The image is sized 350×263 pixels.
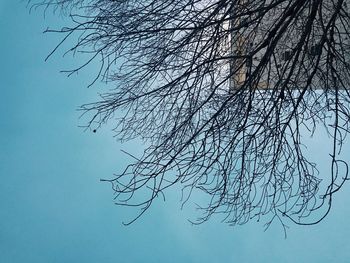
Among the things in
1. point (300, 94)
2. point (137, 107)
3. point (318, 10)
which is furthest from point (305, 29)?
point (137, 107)

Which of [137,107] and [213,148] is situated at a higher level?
A: [137,107]

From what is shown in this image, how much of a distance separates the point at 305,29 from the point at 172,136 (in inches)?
46.2

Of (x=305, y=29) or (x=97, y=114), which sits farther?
(x=97, y=114)

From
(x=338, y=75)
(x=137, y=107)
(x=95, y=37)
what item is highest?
(x=95, y=37)

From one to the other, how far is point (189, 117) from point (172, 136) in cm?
18

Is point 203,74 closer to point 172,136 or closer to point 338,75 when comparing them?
point 172,136

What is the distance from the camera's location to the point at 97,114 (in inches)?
143

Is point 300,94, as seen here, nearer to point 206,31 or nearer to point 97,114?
point 206,31

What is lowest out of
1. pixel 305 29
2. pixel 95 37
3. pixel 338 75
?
pixel 338 75

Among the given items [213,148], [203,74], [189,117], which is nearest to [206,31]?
[203,74]

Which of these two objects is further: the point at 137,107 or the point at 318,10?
the point at 137,107

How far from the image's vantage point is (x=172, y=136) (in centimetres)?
351

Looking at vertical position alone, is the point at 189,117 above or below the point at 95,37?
below

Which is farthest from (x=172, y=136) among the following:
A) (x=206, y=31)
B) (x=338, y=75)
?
(x=338, y=75)
